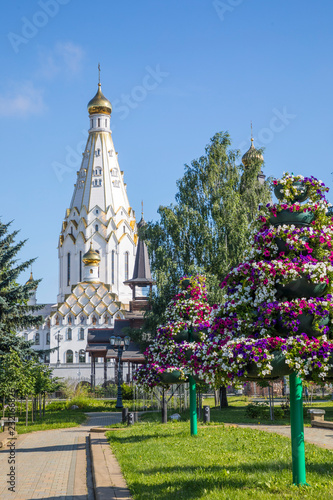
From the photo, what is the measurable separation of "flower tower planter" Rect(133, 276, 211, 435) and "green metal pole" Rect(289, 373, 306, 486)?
5678 mm

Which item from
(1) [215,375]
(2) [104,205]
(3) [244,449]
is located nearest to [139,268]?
(2) [104,205]

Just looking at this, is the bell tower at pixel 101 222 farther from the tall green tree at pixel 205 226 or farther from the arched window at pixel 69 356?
the tall green tree at pixel 205 226

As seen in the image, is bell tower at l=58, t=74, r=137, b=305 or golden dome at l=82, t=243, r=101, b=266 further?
bell tower at l=58, t=74, r=137, b=305

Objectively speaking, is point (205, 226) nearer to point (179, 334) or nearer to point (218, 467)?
point (179, 334)

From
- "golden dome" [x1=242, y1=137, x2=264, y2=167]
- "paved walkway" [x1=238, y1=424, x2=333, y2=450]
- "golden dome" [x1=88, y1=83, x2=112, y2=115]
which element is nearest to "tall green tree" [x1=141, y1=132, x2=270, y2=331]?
"golden dome" [x1=242, y1=137, x2=264, y2=167]

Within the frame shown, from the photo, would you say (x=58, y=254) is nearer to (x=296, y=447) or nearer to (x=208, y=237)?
(x=208, y=237)

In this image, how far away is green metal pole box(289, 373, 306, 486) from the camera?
6.86 metres

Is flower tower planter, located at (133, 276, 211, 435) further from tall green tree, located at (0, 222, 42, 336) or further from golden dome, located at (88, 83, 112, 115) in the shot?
golden dome, located at (88, 83, 112, 115)

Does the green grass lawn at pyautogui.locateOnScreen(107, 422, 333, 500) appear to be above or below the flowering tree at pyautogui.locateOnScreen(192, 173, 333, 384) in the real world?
below

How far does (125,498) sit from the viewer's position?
7316 millimetres

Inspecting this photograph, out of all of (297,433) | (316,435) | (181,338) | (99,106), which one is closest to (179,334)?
(181,338)

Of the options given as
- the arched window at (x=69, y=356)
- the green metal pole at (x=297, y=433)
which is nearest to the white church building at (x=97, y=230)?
the arched window at (x=69, y=356)

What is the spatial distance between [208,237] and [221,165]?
4.39m

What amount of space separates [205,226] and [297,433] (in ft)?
68.5
